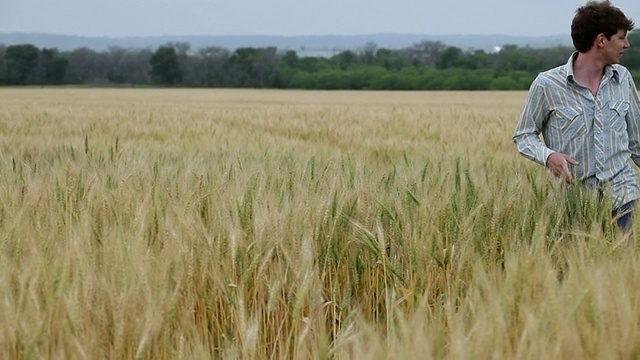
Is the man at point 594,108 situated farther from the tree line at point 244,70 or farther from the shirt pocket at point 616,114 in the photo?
the tree line at point 244,70

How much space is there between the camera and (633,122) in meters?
3.08

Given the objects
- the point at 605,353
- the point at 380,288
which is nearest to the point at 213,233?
the point at 380,288

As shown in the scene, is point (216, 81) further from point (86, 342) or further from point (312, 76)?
point (86, 342)

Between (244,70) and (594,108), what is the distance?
140 feet

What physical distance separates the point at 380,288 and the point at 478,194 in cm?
60

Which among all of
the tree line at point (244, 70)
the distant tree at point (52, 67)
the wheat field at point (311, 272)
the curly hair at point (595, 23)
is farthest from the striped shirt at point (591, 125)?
the distant tree at point (52, 67)

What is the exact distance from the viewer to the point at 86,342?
4.53 ft

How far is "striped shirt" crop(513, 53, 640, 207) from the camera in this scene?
296 cm

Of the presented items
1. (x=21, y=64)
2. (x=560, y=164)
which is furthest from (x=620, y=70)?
(x=21, y=64)

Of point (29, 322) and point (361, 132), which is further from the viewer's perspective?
point (361, 132)

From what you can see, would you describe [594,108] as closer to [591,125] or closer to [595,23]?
[591,125]

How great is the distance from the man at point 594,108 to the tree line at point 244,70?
39.6 meters

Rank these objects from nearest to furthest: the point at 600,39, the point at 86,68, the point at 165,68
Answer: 1. the point at 600,39
2. the point at 86,68
3. the point at 165,68

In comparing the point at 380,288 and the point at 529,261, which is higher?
the point at 529,261
